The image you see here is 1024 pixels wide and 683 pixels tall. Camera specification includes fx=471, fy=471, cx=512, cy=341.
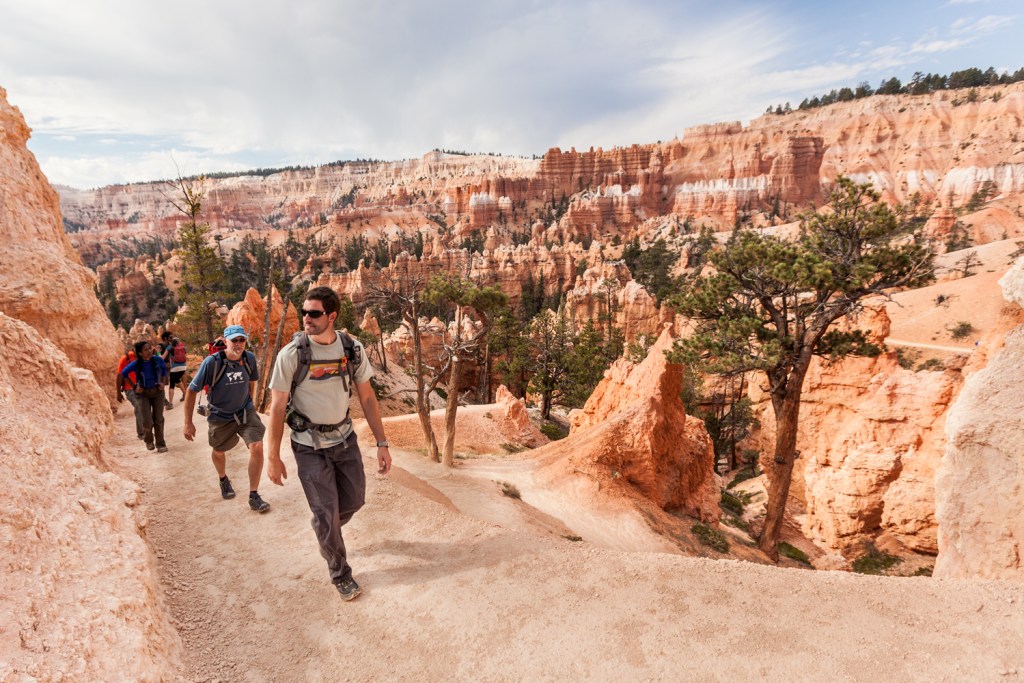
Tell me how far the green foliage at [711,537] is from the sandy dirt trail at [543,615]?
6.89 metres

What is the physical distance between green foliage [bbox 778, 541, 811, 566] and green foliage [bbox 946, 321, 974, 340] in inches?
980

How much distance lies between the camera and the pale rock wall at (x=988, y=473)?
475 centimetres

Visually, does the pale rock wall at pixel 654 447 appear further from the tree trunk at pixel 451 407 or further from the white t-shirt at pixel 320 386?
the white t-shirt at pixel 320 386

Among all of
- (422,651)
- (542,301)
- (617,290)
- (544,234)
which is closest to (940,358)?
(617,290)

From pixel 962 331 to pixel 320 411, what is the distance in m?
35.8

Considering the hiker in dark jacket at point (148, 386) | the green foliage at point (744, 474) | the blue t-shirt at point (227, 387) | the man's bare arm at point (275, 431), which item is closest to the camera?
the man's bare arm at point (275, 431)

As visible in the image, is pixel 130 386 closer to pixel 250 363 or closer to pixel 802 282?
pixel 250 363

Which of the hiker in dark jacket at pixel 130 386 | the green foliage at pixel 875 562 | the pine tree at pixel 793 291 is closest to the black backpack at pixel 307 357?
the hiker in dark jacket at pixel 130 386

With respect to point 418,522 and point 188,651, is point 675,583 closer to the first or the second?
point 418,522

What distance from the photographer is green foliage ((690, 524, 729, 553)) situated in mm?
10034

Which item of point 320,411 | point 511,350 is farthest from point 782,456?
point 511,350

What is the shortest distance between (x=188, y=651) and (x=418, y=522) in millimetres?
1985

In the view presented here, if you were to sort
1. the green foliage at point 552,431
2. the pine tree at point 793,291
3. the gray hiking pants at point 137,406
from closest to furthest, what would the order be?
the gray hiking pants at point 137,406
the pine tree at point 793,291
the green foliage at point 552,431

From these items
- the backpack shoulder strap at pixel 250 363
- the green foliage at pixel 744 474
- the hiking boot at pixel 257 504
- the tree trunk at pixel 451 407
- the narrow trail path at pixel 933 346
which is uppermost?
the backpack shoulder strap at pixel 250 363
